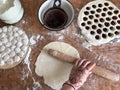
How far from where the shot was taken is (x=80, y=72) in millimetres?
688

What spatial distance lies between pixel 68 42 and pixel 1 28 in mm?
202

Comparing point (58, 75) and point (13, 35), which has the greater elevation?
point (13, 35)

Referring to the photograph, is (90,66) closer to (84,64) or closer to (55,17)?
(84,64)

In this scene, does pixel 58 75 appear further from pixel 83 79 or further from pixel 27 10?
pixel 27 10

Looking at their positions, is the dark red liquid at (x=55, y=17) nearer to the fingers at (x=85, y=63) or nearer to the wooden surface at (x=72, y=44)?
the wooden surface at (x=72, y=44)

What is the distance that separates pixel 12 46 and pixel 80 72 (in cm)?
22

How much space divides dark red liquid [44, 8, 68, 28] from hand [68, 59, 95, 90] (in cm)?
16

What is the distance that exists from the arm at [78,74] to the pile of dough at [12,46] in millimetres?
159

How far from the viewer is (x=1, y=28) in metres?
0.80

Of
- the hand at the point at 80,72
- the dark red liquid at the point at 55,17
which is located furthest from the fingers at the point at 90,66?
the dark red liquid at the point at 55,17

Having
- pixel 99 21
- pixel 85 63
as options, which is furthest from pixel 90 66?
pixel 99 21

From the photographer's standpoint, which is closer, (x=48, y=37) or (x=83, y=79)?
(x=83, y=79)

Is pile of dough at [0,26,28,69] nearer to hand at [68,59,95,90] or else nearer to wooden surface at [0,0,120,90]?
wooden surface at [0,0,120,90]

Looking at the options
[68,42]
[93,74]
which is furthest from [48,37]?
[93,74]
